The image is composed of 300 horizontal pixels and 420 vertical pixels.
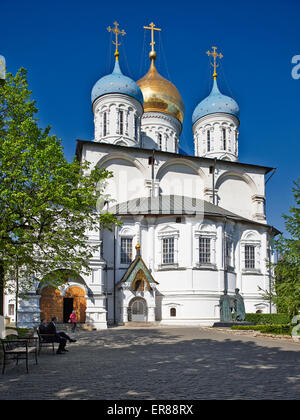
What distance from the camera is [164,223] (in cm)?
3048

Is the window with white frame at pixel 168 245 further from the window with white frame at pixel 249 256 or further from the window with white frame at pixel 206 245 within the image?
the window with white frame at pixel 249 256

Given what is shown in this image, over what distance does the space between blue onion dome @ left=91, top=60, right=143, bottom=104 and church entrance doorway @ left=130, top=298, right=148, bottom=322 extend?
18.5 m

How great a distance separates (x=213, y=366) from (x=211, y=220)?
21178mm

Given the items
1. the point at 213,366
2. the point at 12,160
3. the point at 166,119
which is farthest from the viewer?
the point at 166,119

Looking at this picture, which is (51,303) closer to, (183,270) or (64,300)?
(64,300)

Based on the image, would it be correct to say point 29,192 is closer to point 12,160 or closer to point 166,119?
point 12,160

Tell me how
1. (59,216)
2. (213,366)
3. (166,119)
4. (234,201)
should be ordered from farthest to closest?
(166,119) → (234,201) → (59,216) → (213,366)

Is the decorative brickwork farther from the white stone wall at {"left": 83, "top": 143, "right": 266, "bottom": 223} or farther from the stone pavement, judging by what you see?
the stone pavement

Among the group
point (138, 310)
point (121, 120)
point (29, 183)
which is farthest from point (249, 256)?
point (29, 183)

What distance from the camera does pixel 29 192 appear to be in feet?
43.1

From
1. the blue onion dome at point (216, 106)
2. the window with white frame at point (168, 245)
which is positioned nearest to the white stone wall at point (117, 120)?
the blue onion dome at point (216, 106)

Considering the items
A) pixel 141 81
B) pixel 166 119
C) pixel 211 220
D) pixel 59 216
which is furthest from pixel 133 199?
pixel 59 216

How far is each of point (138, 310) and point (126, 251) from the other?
4352 millimetres

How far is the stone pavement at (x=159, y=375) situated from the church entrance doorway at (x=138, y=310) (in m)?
14.2
